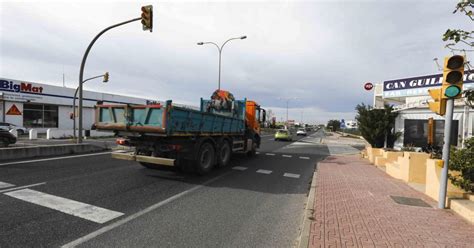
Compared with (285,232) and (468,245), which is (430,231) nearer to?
(468,245)

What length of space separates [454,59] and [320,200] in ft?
12.6

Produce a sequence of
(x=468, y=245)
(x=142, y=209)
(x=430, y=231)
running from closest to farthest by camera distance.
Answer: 1. (x=468, y=245)
2. (x=430, y=231)
3. (x=142, y=209)

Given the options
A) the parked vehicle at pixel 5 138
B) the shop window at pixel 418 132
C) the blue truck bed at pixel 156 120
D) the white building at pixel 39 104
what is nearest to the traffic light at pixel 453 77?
the blue truck bed at pixel 156 120

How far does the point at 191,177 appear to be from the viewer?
29.1 ft

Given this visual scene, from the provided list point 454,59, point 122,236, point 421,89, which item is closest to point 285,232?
point 122,236

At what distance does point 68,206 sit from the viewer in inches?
213

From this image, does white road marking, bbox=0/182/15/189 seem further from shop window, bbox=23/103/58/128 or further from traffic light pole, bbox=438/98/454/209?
shop window, bbox=23/103/58/128

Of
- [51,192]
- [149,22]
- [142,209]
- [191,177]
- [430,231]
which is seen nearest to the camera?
[430,231]

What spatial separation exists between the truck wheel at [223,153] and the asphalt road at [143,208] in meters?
1.24

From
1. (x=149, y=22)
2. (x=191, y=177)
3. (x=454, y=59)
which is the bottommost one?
(x=191, y=177)

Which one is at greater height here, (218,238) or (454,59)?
(454,59)

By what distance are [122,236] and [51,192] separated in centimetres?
315

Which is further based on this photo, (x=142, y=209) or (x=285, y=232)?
(x=142, y=209)

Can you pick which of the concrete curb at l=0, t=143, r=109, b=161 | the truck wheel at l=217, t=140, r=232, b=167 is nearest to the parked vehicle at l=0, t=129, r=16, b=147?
the concrete curb at l=0, t=143, r=109, b=161
